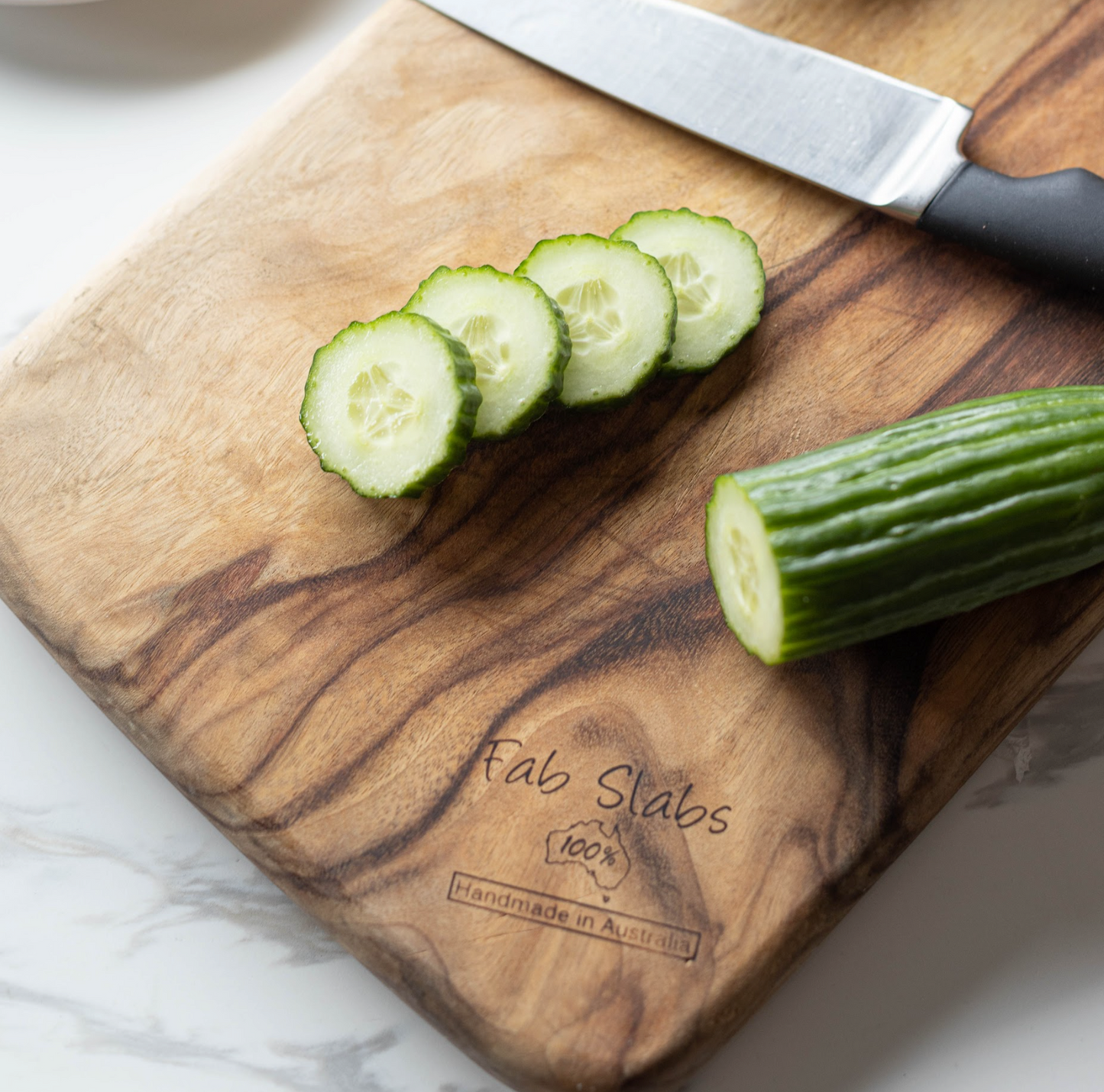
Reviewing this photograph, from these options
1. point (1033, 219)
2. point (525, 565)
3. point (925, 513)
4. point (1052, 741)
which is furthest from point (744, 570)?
point (1033, 219)

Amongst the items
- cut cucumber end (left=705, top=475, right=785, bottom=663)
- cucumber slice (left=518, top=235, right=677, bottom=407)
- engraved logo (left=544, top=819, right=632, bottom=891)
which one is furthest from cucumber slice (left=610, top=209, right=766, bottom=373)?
engraved logo (left=544, top=819, right=632, bottom=891)

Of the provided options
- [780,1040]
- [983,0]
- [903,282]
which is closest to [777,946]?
[780,1040]

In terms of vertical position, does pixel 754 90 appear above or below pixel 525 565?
above

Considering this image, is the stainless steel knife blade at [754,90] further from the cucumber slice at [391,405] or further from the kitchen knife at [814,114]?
the cucumber slice at [391,405]

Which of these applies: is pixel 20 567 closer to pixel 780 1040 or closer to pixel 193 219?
pixel 193 219

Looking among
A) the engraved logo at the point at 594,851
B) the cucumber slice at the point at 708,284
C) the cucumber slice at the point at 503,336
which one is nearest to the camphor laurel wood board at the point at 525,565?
the engraved logo at the point at 594,851

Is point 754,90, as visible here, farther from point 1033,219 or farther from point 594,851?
point 594,851
